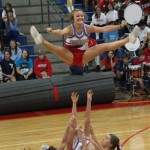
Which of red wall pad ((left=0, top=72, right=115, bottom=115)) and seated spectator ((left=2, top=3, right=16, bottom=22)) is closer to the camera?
red wall pad ((left=0, top=72, right=115, bottom=115))

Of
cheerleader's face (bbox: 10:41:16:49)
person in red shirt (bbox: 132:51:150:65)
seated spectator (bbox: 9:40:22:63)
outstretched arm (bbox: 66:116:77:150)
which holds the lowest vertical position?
outstretched arm (bbox: 66:116:77:150)

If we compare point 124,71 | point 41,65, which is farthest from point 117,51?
point 41,65

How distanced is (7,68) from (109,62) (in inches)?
113

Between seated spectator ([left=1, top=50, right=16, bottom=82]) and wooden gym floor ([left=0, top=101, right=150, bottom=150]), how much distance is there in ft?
3.86

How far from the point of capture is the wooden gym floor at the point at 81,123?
8.77 metres

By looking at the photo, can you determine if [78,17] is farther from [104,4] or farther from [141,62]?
[104,4]

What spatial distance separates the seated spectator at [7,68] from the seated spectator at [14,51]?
1.16 ft

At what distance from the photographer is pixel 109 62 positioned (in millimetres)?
13062

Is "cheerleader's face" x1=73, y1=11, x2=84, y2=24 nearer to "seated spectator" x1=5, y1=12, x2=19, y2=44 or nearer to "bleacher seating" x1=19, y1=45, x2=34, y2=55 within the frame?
"seated spectator" x1=5, y1=12, x2=19, y2=44

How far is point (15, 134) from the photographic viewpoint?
9523 millimetres

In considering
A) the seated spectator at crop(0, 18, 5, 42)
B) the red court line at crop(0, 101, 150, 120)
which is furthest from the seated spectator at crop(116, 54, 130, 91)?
the seated spectator at crop(0, 18, 5, 42)

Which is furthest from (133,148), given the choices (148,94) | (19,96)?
(148,94)

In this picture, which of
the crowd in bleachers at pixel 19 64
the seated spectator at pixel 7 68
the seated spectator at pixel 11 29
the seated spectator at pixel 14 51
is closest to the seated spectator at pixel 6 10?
the seated spectator at pixel 11 29

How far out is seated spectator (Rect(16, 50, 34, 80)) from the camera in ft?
40.8
